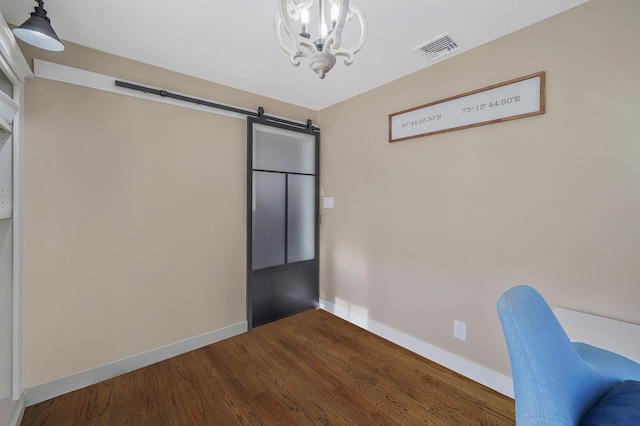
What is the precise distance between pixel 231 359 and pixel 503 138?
2.60 m

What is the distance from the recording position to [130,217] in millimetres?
2049

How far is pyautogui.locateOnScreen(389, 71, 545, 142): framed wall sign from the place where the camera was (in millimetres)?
1675

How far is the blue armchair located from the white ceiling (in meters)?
1.62

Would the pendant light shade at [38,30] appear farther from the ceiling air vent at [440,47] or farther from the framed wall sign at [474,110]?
the framed wall sign at [474,110]

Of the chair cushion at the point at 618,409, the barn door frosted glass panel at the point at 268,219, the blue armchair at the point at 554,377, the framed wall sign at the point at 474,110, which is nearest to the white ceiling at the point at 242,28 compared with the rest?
the framed wall sign at the point at 474,110

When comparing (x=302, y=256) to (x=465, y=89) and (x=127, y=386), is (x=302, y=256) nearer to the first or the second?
(x=127, y=386)

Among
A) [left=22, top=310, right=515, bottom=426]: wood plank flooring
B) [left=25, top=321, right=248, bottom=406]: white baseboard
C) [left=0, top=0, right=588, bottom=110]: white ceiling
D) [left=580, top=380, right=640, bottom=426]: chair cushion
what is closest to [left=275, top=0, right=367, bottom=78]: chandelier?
[left=0, top=0, right=588, bottom=110]: white ceiling

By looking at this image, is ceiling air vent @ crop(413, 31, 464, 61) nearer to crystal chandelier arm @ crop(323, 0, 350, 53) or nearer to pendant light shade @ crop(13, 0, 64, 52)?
crystal chandelier arm @ crop(323, 0, 350, 53)

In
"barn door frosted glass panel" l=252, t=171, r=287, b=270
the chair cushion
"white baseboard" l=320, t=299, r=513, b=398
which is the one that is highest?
"barn door frosted glass panel" l=252, t=171, r=287, b=270

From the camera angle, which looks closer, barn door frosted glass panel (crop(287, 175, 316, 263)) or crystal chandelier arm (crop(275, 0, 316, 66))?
crystal chandelier arm (crop(275, 0, 316, 66))

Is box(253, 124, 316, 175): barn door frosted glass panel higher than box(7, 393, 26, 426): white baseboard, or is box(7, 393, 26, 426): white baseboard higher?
box(253, 124, 316, 175): barn door frosted glass panel

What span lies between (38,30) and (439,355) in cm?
319

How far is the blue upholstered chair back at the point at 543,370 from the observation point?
29.1 inches

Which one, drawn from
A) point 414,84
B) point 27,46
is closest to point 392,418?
point 414,84
